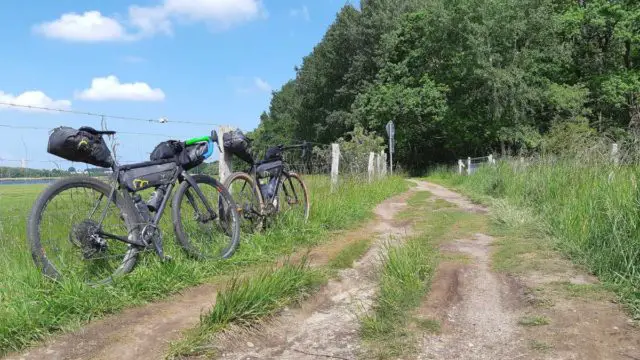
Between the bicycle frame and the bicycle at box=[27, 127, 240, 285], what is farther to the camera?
the bicycle frame

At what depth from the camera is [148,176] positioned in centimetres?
421

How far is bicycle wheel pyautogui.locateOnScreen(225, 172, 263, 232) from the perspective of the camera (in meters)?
5.58

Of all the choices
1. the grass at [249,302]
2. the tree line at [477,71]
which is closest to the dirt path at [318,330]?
the grass at [249,302]

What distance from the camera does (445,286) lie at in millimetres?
4066

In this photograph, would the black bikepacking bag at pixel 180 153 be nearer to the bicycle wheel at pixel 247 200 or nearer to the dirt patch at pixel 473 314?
the bicycle wheel at pixel 247 200

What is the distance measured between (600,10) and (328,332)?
3246cm

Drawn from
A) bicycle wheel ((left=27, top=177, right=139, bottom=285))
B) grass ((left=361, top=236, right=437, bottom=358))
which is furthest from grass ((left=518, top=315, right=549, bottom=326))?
bicycle wheel ((left=27, top=177, right=139, bottom=285))

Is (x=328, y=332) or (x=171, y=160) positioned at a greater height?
(x=171, y=160)

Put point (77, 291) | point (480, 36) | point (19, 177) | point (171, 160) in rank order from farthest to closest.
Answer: point (480, 36)
point (19, 177)
point (171, 160)
point (77, 291)

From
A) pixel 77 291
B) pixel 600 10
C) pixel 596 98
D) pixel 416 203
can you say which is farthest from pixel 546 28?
pixel 77 291

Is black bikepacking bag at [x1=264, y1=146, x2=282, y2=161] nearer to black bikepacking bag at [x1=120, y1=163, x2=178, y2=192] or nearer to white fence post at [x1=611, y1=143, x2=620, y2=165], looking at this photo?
black bikepacking bag at [x1=120, y1=163, x2=178, y2=192]

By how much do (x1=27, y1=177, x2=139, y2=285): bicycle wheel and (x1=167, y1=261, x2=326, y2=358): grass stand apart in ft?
3.33

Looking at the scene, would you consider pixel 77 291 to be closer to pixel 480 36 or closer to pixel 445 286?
pixel 445 286

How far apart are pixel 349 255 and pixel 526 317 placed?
2148mm
